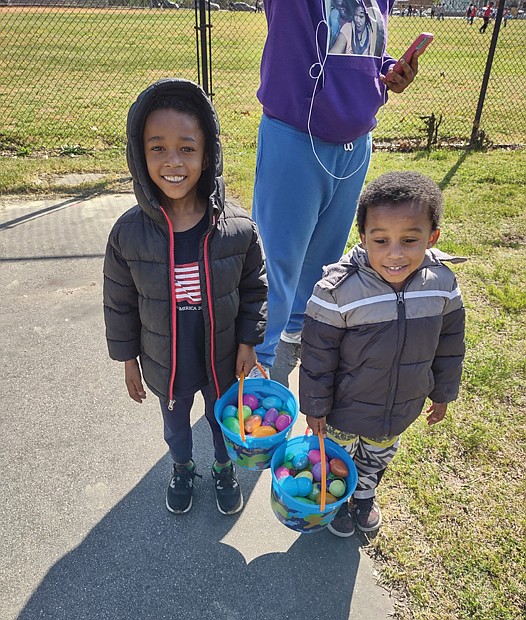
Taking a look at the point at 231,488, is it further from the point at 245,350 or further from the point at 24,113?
the point at 24,113

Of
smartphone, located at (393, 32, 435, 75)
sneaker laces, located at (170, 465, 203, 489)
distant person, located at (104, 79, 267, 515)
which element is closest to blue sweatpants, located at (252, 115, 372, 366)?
smartphone, located at (393, 32, 435, 75)

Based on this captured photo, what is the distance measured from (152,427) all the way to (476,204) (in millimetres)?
4029

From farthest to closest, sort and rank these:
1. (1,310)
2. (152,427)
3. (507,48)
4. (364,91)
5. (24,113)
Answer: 1. (507,48)
2. (24,113)
3. (1,310)
4. (152,427)
5. (364,91)

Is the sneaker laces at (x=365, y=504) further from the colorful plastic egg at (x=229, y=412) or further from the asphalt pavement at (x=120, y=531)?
the colorful plastic egg at (x=229, y=412)

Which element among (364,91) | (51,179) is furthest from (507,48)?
(364,91)

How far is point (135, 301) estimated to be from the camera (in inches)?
74.7

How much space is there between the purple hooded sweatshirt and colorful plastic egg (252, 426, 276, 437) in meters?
1.21

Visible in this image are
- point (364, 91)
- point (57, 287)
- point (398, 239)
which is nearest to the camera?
point (398, 239)

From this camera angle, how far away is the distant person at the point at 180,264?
1.69 m

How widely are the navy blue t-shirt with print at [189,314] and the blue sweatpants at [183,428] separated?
108 mm

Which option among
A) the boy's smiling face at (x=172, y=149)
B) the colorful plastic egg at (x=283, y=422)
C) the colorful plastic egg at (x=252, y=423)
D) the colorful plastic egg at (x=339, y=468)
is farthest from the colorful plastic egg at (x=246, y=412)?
the boy's smiling face at (x=172, y=149)

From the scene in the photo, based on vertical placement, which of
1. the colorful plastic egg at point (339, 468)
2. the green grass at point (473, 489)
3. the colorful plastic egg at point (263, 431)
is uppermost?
the colorful plastic egg at point (263, 431)

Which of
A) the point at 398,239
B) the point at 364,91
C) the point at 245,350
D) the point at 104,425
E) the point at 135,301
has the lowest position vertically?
the point at 104,425

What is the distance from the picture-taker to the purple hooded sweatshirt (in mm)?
2062
